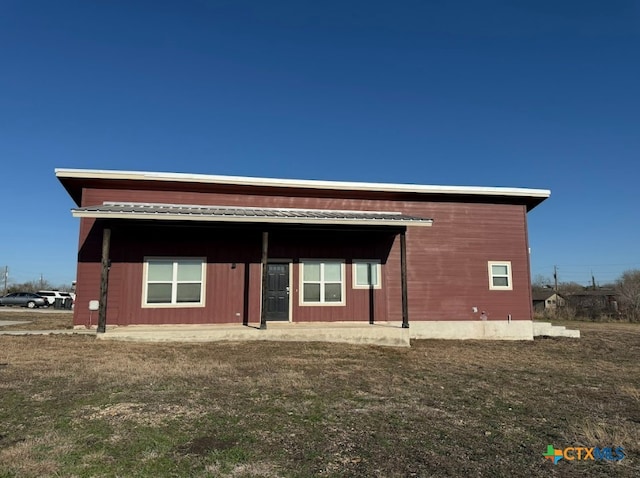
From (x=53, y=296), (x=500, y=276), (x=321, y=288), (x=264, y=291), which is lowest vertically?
(x=53, y=296)

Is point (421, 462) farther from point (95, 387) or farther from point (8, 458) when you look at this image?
point (95, 387)

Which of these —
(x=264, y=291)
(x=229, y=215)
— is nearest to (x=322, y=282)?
(x=264, y=291)

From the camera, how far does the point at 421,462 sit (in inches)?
156

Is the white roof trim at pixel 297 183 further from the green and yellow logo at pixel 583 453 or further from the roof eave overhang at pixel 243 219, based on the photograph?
the green and yellow logo at pixel 583 453

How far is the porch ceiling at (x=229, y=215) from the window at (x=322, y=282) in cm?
162

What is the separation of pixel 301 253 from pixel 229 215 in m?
2.91

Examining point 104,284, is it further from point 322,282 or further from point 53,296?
point 53,296

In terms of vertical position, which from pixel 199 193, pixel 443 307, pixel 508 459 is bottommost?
pixel 508 459

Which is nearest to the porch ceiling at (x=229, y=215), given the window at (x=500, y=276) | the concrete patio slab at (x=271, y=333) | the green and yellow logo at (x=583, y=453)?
the concrete patio slab at (x=271, y=333)

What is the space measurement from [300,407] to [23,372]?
4.87m

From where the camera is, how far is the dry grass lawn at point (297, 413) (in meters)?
3.89

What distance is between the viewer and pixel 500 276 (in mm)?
14492

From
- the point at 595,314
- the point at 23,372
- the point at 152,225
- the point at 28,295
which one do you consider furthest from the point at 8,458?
the point at 28,295

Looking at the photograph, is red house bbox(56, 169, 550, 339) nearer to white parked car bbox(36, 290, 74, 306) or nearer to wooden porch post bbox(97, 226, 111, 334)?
wooden porch post bbox(97, 226, 111, 334)
